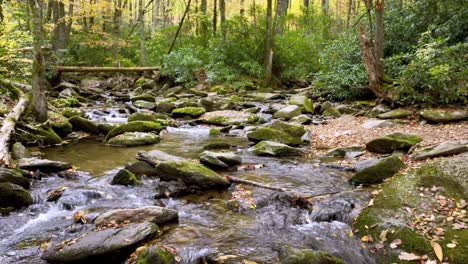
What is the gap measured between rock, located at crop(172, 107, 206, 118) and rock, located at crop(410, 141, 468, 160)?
815 cm

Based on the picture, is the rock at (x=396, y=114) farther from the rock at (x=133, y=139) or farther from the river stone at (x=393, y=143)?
the rock at (x=133, y=139)

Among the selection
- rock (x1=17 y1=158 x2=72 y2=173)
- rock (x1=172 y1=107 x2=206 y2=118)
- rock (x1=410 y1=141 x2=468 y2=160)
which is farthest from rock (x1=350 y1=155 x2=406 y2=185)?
rock (x1=172 y1=107 x2=206 y2=118)

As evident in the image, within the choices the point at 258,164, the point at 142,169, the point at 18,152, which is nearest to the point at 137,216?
the point at 142,169

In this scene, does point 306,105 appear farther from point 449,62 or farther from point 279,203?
point 279,203

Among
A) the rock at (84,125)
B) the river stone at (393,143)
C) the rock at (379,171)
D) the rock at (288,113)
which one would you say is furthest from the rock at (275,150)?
the rock at (84,125)

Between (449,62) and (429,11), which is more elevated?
(429,11)

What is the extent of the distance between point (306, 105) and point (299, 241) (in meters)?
9.47

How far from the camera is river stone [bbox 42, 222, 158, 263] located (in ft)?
12.1

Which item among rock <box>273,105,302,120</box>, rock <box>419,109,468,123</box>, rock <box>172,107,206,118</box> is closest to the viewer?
rock <box>419,109,468,123</box>

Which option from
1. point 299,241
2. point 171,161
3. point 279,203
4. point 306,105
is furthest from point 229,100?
point 299,241

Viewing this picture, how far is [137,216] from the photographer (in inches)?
176

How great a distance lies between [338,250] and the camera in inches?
161

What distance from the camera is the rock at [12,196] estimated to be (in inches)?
194

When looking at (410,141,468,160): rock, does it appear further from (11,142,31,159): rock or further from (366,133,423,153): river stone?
(11,142,31,159): rock
